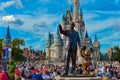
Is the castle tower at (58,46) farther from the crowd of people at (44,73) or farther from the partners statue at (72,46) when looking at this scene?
the partners statue at (72,46)

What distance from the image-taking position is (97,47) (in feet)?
643

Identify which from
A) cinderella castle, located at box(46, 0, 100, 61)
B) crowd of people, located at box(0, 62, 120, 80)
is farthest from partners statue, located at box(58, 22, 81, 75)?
cinderella castle, located at box(46, 0, 100, 61)

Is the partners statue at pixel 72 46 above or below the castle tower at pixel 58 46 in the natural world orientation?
below

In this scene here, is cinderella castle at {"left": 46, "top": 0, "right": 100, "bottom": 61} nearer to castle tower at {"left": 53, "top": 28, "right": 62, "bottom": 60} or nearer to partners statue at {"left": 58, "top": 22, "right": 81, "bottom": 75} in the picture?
castle tower at {"left": 53, "top": 28, "right": 62, "bottom": 60}

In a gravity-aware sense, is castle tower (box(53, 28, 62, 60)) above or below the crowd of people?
above

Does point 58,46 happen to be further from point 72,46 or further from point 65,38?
point 72,46

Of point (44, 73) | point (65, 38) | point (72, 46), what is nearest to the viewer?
point (72, 46)

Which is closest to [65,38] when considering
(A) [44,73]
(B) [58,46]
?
(B) [58,46]

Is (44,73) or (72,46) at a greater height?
(72,46)

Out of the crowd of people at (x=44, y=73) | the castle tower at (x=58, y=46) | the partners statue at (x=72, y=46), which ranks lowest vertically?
the crowd of people at (x=44, y=73)

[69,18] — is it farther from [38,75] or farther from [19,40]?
[38,75]

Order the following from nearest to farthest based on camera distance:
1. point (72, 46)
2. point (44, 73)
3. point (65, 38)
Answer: point (72, 46)
point (44, 73)
point (65, 38)

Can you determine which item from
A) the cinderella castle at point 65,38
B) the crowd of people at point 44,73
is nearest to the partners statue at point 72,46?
the crowd of people at point 44,73

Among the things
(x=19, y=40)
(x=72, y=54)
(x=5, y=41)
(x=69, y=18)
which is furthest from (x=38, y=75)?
(x=69, y=18)
